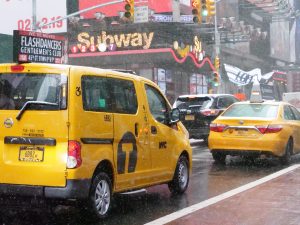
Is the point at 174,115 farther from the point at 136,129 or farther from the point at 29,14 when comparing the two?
the point at 29,14

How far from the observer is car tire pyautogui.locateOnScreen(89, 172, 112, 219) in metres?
6.71

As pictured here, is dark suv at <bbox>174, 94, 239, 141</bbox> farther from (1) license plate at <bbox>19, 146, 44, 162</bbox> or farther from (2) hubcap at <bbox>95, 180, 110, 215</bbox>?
(1) license plate at <bbox>19, 146, 44, 162</bbox>

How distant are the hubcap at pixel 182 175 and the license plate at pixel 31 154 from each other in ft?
10.4

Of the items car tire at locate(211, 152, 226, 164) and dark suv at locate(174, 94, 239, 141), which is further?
dark suv at locate(174, 94, 239, 141)

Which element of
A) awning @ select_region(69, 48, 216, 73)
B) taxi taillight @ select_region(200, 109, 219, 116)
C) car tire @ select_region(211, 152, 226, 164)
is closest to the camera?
car tire @ select_region(211, 152, 226, 164)

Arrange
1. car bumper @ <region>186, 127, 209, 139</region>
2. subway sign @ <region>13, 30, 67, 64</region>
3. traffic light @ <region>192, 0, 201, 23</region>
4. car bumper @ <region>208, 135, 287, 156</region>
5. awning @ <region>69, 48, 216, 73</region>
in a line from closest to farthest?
car bumper @ <region>208, 135, 287, 156</region> → subway sign @ <region>13, 30, 67, 64</region> → car bumper @ <region>186, 127, 209, 139</region> → traffic light @ <region>192, 0, 201, 23</region> → awning @ <region>69, 48, 216, 73</region>

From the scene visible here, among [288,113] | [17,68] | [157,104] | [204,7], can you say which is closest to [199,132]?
[288,113]

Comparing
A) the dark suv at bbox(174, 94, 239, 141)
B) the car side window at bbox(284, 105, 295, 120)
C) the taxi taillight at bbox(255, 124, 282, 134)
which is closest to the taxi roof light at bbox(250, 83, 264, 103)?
the car side window at bbox(284, 105, 295, 120)

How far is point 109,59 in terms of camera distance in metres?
42.2

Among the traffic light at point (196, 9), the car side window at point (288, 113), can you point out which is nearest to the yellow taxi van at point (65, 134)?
the car side window at point (288, 113)

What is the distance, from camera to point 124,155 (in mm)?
7289

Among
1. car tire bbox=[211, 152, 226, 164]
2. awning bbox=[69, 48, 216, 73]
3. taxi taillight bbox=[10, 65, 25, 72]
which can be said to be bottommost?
car tire bbox=[211, 152, 226, 164]

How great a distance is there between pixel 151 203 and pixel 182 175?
111cm

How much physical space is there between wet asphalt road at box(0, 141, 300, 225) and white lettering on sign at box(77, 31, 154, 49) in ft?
96.4
